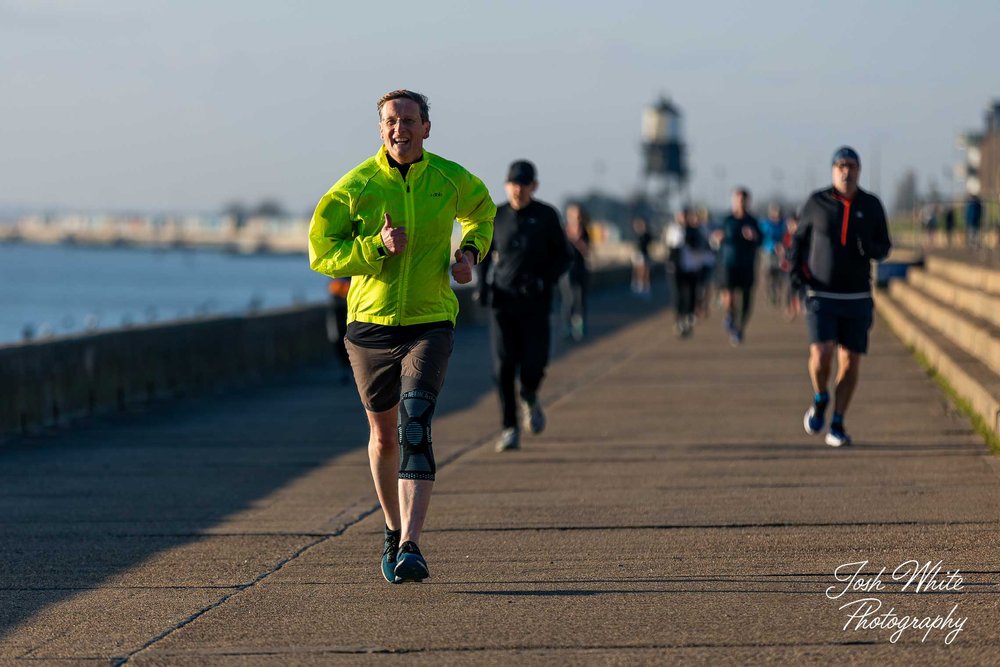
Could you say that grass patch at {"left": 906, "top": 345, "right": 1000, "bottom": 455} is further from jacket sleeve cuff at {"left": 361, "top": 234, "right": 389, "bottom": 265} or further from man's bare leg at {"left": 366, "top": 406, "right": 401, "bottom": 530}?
jacket sleeve cuff at {"left": 361, "top": 234, "right": 389, "bottom": 265}

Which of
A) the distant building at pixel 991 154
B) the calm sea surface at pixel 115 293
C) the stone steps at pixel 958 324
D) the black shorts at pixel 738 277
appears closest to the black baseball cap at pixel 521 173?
the stone steps at pixel 958 324

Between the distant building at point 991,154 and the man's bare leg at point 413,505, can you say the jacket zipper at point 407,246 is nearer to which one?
the man's bare leg at point 413,505

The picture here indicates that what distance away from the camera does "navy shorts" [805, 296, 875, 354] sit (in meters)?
11.0

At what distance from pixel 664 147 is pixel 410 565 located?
328 feet

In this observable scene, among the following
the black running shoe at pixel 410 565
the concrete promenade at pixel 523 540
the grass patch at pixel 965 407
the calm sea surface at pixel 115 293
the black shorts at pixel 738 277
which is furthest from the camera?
the calm sea surface at pixel 115 293

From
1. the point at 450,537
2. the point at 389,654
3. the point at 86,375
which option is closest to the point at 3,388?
the point at 86,375

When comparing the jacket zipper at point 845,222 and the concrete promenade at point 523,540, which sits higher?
the jacket zipper at point 845,222

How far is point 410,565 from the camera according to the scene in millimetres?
6617

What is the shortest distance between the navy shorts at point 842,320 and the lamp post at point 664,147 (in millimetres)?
93871

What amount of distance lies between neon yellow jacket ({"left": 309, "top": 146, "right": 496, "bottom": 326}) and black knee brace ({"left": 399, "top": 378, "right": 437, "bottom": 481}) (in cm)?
30

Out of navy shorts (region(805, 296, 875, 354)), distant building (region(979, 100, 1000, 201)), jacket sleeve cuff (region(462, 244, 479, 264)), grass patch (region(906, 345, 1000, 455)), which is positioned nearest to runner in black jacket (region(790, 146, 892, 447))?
navy shorts (region(805, 296, 875, 354))

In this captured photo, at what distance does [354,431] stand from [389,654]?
317 inches

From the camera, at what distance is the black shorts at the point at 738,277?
20.7 m

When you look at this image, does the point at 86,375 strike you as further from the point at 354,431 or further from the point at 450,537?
the point at 450,537
